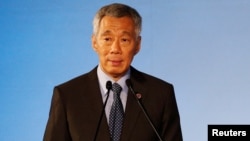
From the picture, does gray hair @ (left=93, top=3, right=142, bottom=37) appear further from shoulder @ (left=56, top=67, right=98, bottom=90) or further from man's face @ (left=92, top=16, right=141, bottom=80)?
shoulder @ (left=56, top=67, right=98, bottom=90)

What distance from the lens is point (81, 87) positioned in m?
1.41

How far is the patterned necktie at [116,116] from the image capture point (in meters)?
1.31

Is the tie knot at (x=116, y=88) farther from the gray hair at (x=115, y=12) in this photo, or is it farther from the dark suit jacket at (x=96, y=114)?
the gray hair at (x=115, y=12)

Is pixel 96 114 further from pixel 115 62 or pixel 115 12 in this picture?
pixel 115 12

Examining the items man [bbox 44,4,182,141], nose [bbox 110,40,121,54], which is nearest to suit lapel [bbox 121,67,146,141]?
man [bbox 44,4,182,141]

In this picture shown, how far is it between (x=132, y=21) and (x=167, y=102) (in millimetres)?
283

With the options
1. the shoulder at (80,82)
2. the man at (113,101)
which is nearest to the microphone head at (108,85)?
the man at (113,101)

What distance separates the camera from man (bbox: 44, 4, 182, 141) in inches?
51.6

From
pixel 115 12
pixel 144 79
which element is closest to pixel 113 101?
pixel 144 79

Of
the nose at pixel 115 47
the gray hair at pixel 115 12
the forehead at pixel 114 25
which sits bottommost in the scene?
the nose at pixel 115 47

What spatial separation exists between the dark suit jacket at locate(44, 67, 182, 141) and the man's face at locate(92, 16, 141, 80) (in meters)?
0.07

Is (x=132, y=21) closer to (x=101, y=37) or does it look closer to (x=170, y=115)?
(x=101, y=37)

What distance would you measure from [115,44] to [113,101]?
178 millimetres

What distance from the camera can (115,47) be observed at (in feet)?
4.45
